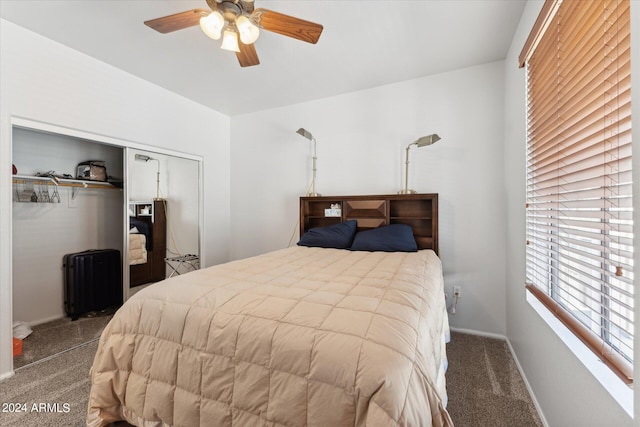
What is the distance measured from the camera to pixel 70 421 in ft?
4.84

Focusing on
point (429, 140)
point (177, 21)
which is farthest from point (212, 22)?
point (429, 140)

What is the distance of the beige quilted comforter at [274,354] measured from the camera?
813 millimetres

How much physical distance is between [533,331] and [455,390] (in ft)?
2.07

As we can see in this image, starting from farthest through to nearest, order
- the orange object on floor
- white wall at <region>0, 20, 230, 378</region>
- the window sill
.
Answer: the orange object on floor, white wall at <region>0, 20, 230, 378</region>, the window sill

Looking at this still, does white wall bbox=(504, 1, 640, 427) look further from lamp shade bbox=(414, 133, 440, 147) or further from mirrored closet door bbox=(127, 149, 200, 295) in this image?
mirrored closet door bbox=(127, 149, 200, 295)

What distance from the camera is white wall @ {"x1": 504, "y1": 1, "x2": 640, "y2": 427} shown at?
91 cm

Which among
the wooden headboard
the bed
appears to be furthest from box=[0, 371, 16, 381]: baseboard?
the wooden headboard

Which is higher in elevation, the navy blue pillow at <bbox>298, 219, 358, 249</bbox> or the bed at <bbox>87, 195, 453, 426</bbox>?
the navy blue pillow at <bbox>298, 219, 358, 249</bbox>

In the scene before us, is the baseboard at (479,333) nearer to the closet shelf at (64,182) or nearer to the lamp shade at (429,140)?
the lamp shade at (429,140)

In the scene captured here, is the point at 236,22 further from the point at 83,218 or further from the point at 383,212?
the point at 83,218

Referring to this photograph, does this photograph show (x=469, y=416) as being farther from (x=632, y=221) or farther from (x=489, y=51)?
(x=489, y=51)

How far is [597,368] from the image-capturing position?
969 millimetres

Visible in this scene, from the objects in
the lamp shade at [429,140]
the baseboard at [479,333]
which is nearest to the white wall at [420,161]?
the baseboard at [479,333]

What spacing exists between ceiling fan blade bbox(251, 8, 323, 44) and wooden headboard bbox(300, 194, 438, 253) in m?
1.71
